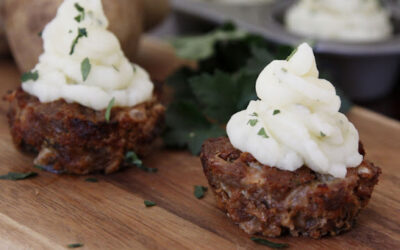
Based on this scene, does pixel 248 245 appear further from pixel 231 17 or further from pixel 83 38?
pixel 231 17

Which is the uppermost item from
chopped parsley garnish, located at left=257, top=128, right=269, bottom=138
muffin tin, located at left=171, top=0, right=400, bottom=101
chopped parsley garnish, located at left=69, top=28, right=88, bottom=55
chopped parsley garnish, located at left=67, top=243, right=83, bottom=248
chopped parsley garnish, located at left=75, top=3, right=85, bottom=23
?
chopped parsley garnish, located at left=75, top=3, right=85, bottom=23

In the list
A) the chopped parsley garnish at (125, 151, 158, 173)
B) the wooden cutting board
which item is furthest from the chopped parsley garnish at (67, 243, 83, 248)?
the chopped parsley garnish at (125, 151, 158, 173)

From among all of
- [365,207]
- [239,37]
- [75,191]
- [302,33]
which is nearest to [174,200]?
[75,191]

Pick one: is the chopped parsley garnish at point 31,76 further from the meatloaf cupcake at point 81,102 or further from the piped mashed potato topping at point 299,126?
the piped mashed potato topping at point 299,126

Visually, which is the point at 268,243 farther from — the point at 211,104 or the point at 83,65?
the point at 83,65

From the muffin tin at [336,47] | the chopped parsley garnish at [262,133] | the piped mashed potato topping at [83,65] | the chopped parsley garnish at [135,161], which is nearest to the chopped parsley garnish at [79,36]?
the piped mashed potato topping at [83,65]

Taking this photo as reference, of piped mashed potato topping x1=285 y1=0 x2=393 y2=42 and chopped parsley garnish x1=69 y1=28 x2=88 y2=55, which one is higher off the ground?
chopped parsley garnish x1=69 y1=28 x2=88 y2=55

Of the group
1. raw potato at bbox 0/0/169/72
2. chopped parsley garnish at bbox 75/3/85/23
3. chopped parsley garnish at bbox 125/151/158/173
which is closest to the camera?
chopped parsley garnish at bbox 75/3/85/23

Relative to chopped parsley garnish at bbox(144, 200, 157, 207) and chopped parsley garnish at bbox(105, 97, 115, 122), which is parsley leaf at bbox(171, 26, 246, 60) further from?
chopped parsley garnish at bbox(144, 200, 157, 207)
